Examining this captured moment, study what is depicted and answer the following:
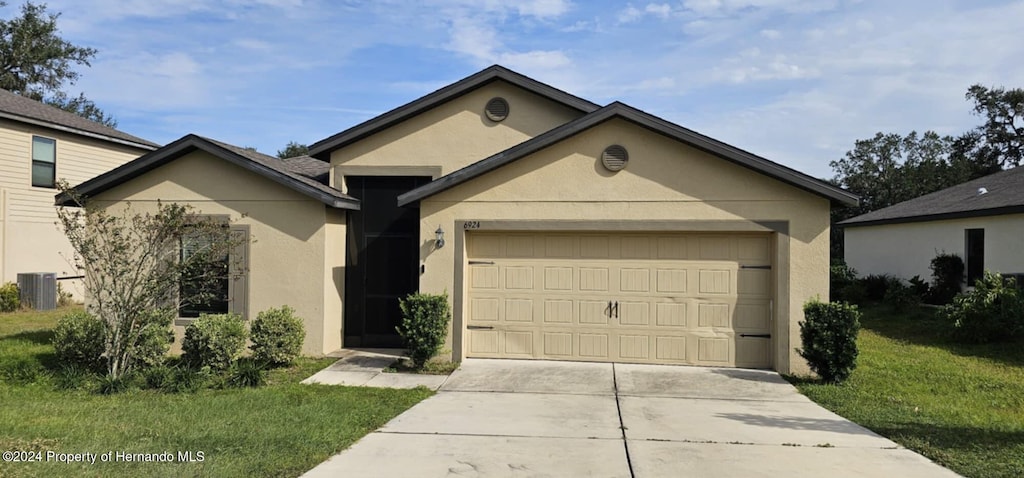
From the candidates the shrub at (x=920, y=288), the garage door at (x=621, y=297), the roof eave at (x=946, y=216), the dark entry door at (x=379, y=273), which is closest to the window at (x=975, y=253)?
the roof eave at (x=946, y=216)

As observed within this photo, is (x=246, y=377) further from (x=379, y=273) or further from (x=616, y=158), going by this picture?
(x=616, y=158)

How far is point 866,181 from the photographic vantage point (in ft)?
128

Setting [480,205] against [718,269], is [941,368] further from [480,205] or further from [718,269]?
[480,205]

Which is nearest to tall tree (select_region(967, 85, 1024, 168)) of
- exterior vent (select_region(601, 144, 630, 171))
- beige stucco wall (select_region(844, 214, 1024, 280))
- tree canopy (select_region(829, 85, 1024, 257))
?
tree canopy (select_region(829, 85, 1024, 257))

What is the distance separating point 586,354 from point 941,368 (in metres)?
5.79

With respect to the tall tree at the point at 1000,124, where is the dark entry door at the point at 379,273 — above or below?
below

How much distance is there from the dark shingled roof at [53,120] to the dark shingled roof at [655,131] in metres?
13.6

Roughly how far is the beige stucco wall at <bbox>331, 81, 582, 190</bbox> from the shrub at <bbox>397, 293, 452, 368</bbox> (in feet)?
A: 10.6

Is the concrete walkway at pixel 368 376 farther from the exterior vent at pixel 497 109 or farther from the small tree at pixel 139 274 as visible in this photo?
the exterior vent at pixel 497 109

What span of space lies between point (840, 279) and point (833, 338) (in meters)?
14.7

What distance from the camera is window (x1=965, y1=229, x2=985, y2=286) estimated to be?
56.7 ft

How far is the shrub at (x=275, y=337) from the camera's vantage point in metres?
10.1

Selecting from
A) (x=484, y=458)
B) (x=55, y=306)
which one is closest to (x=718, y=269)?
(x=484, y=458)

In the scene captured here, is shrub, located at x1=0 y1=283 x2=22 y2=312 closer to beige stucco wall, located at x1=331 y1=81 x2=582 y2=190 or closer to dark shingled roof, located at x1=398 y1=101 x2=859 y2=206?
beige stucco wall, located at x1=331 y1=81 x2=582 y2=190
